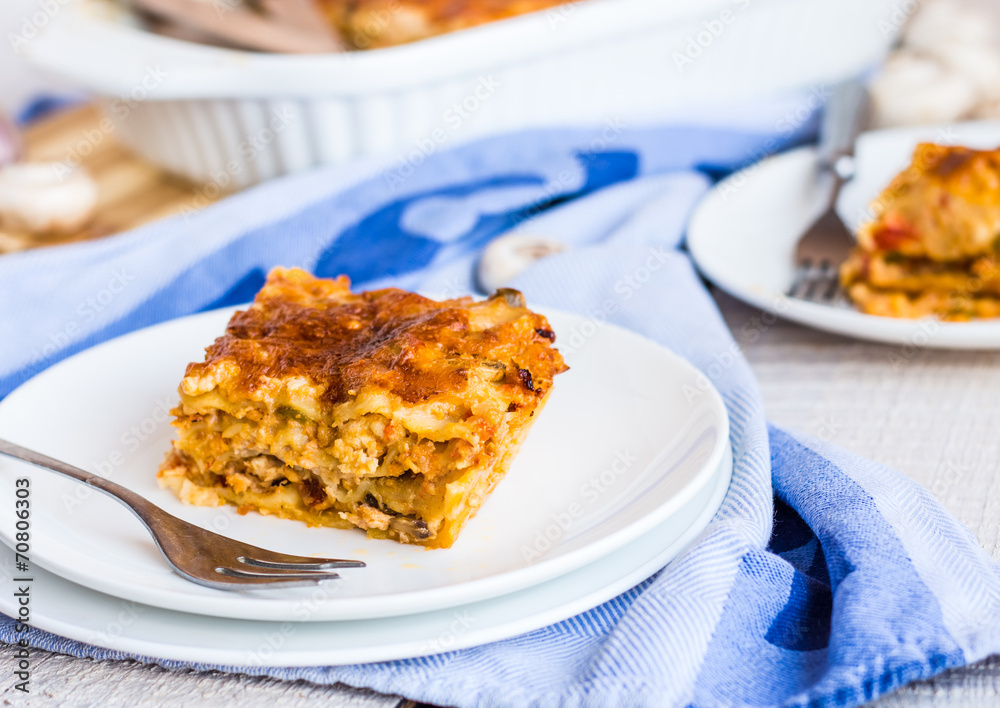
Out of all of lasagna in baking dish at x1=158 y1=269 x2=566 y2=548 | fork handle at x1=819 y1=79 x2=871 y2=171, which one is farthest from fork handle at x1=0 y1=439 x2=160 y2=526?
fork handle at x1=819 y1=79 x2=871 y2=171

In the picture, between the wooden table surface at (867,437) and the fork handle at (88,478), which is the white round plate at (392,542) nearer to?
the fork handle at (88,478)

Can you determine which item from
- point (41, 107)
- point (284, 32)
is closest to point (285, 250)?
point (284, 32)

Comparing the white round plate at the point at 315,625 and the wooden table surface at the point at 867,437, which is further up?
the white round plate at the point at 315,625

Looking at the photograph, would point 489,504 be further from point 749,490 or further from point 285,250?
point 285,250

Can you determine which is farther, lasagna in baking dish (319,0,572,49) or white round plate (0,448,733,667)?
lasagna in baking dish (319,0,572,49)

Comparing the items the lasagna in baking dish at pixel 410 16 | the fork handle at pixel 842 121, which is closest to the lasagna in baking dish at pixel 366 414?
the fork handle at pixel 842 121

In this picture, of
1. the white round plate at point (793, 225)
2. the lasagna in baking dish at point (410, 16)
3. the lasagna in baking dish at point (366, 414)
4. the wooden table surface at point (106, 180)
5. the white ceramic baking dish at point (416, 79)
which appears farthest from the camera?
the lasagna in baking dish at point (410, 16)

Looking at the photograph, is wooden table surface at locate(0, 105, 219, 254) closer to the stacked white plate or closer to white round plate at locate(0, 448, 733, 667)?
the stacked white plate
